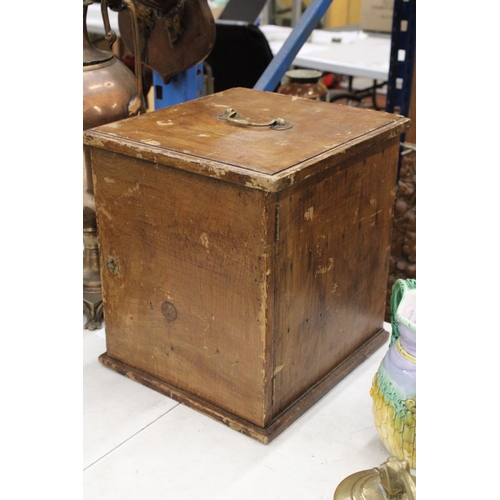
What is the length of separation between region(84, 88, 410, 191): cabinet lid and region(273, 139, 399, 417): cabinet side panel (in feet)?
0.11

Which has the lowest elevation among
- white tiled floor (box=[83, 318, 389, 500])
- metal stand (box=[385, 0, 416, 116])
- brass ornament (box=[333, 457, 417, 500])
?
white tiled floor (box=[83, 318, 389, 500])

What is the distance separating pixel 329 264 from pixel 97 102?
531mm

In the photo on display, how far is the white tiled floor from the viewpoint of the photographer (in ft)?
3.08

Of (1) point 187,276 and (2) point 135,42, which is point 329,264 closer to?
(1) point 187,276

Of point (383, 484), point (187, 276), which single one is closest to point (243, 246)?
point (187, 276)

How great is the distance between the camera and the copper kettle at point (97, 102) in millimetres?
1267

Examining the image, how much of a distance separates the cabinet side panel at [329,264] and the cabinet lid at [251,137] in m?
0.03

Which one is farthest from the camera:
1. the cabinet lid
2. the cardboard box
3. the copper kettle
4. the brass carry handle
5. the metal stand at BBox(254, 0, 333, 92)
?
the cardboard box

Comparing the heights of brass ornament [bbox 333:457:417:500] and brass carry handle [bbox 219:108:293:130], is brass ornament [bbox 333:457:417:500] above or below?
below

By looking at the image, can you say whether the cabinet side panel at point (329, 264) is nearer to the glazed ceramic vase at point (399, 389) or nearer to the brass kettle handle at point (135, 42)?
the glazed ceramic vase at point (399, 389)

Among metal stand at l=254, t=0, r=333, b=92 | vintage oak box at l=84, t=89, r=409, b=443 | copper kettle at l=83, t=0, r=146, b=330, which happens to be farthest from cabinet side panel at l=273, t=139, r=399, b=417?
metal stand at l=254, t=0, r=333, b=92

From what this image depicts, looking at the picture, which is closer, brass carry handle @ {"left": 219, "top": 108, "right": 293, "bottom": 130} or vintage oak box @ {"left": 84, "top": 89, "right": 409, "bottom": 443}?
vintage oak box @ {"left": 84, "top": 89, "right": 409, "bottom": 443}

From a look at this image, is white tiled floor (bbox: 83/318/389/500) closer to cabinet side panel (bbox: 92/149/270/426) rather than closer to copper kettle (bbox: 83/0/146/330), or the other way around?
cabinet side panel (bbox: 92/149/270/426)

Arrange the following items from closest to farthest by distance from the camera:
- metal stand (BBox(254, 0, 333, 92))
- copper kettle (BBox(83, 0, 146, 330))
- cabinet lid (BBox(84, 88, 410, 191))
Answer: cabinet lid (BBox(84, 88, 410, 191)) → copper kettle (BBox(83, 0, 146, 330)) → metal stand (BBox(254, 0, 333, 92))
